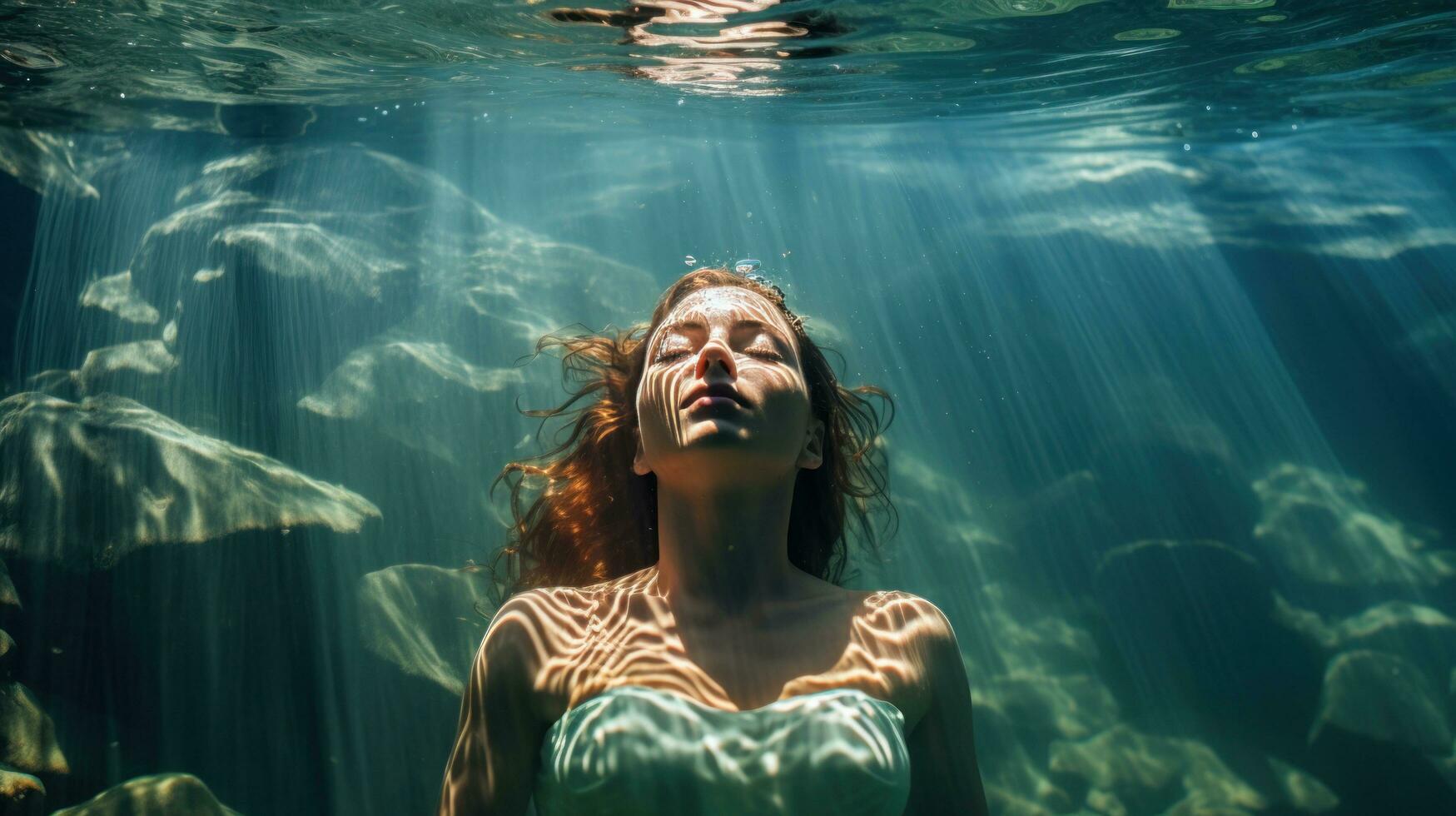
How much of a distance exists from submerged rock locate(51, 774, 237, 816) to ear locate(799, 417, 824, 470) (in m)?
5.77

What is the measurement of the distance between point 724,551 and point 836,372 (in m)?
8.59

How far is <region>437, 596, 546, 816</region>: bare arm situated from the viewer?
2.49 metres

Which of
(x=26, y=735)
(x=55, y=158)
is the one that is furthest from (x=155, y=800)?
(x=55, y=158)

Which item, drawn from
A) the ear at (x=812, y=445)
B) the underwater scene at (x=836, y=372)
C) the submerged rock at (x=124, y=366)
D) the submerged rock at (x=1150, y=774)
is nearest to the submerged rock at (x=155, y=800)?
the underwater scene at (x=836, y=372)

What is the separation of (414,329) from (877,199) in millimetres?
10462

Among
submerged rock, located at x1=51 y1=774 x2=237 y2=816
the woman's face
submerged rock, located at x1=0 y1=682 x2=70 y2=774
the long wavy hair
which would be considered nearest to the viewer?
the woman's face

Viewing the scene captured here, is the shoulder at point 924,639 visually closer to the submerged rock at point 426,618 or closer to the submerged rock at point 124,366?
the submerged rock at point 426,618

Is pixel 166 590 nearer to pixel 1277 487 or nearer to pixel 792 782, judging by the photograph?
pixel 792 782

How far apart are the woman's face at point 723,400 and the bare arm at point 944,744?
868 mm

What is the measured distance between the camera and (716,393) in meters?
2.59

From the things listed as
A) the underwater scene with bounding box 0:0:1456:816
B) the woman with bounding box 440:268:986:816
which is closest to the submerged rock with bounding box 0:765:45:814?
the underwater scene with bounding box 0:0:1456:816

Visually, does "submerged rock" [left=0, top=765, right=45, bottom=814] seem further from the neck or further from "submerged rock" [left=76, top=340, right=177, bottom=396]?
the neck

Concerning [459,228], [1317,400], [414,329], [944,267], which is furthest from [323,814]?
[1317,400]

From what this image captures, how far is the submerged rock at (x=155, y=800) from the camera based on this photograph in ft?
18.5
